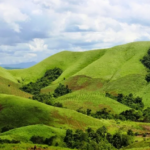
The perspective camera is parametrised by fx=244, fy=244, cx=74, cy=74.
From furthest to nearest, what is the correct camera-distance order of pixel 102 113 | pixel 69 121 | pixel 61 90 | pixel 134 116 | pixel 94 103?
pixel 61 90
pixel 94 103
pixel 102 113
pixel 134 116
pixel 69 121

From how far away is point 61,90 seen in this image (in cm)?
17138

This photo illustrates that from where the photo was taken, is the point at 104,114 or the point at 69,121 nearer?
the point at 69,121

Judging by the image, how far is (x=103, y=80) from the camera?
170375 millimetres

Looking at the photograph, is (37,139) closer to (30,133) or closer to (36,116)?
(30,133)

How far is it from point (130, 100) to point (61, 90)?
53396 millimetres

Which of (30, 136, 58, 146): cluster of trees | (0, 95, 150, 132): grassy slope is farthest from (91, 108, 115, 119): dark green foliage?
(30, 136, 58, 146): cluster of trees

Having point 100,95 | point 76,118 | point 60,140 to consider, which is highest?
point 100,95

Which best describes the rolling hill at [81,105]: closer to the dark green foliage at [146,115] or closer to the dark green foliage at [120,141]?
the dark green foliage at [146,115]

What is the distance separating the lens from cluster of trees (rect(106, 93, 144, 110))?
131m

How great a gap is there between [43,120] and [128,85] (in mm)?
83176

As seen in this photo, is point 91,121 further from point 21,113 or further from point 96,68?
point 96,68

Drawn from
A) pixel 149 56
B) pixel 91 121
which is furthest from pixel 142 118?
pixel 149 56

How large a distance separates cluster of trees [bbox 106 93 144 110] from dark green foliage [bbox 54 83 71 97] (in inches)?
1441

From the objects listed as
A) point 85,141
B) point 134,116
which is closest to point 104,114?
point 134,116
